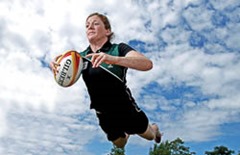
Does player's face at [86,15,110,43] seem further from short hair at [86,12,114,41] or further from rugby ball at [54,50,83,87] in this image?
rugby ball at [54,50,83,87]

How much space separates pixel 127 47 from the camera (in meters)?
6.71

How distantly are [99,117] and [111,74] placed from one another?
1.02 metres

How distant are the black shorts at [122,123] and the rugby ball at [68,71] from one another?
91cm

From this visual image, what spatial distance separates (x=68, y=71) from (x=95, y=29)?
0.91 m

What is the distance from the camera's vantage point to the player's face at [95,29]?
23.2ft

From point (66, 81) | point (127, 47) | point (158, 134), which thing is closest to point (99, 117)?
point (66, 81)

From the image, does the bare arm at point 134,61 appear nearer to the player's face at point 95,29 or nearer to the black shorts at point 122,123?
the player's face at point 95,29

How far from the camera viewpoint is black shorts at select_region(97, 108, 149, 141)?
721 centimetres

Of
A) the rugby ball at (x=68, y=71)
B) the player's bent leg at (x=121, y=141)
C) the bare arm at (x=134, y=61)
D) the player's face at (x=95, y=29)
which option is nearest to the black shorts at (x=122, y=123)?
the player's bent leg at (x=121, y=141)

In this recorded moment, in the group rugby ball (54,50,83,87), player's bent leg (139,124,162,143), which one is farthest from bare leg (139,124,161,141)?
rugby ball (54,50,83,87)

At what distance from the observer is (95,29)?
279 inches

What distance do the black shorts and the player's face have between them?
139cm

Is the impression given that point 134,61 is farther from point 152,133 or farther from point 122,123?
point 152,133

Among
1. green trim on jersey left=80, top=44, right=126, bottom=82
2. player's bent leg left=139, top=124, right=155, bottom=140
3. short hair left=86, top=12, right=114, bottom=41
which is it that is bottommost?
player's bent leg left=139, top=124, right=155, bottom=140
